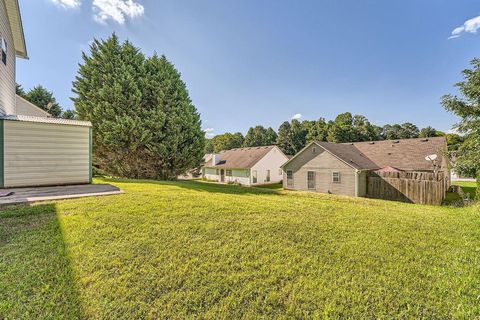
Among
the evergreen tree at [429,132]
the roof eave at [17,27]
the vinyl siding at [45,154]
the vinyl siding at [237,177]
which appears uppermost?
the evergreen tree at [429,132]

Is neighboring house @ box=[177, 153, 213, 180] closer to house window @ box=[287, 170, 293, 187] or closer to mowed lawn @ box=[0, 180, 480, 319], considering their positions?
Answer: house window @ box=[287, 170, 293, 187]

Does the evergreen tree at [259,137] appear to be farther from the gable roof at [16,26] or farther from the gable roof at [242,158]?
the gable roof at [16,26]

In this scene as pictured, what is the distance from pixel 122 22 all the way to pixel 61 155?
864 centimetres

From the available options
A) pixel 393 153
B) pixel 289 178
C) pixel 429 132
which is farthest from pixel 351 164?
pixel 429 132

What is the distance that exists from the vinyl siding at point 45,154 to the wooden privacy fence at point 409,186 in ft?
55.1

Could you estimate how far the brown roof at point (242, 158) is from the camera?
25.5 m

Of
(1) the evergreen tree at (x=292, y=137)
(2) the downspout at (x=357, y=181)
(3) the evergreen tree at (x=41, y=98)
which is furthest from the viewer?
(1) the evergreen tree at (x=292, y=137)

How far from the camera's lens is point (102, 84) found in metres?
12.8

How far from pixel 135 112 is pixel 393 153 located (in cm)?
2225

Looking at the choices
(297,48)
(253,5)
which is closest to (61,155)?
(253,5)

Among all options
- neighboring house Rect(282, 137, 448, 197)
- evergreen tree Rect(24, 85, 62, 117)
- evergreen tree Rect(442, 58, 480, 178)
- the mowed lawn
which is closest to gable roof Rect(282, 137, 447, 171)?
neighboring house Rect(282, 137, 448, 197)

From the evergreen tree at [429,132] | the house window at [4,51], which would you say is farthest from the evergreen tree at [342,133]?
the house window at [4,51]

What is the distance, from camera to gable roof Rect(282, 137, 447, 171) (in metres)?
17.0

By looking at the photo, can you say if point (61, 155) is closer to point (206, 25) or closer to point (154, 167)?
point (154, 167)
